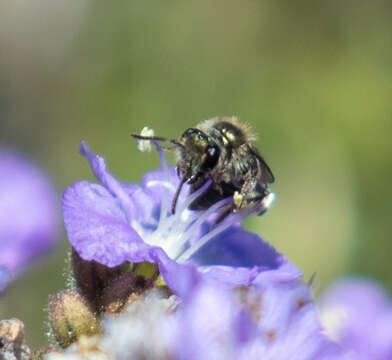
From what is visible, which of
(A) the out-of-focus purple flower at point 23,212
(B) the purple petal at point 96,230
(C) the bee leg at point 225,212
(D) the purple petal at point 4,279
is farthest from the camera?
(A) the out-of-focus purple flower at point 23,212

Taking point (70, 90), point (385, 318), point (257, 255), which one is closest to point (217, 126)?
point (257, 255)

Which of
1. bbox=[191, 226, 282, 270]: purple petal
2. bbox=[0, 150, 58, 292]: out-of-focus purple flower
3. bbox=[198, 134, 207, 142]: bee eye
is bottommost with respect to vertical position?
bbox=[191, 226, 282, 270]: purple petal

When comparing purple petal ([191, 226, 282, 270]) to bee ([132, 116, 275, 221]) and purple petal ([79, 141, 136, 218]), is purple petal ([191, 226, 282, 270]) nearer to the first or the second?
bee ([132, 116, 275, 221])

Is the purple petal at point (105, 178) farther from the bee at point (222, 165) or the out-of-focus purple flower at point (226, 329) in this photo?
the out-of-focus purple flower at point (226, 329)

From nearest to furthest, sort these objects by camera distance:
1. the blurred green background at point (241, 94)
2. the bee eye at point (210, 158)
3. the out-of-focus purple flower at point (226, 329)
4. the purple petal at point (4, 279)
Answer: the out-of-focus purple flower at point (226, 329) < the purple petal at point (4, 279) < the bee eye at point (210, 158) < the blurred green background at point (241, 94)

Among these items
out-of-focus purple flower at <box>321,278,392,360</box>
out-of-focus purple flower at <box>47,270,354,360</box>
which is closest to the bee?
out-of-focus purple flower at <box>47,270,354,360</box>

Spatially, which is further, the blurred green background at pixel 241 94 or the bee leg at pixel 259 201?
the blurred green background at pixel 241 94

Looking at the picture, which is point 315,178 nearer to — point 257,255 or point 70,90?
point 70,90

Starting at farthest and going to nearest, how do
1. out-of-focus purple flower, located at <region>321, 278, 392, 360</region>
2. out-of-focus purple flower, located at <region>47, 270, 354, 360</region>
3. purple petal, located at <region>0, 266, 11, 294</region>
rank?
out-of-focus purple flower, located at <region>321, 278, 392, 360</region>
purple petal, located at <region>0, 266, 11, 294</region>
out-of-focus purple flower, located at <region>47, 270, 354, 360</region>

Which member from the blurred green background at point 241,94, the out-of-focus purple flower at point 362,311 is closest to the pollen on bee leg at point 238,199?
the out-of-focus purple flower at point 362,311
